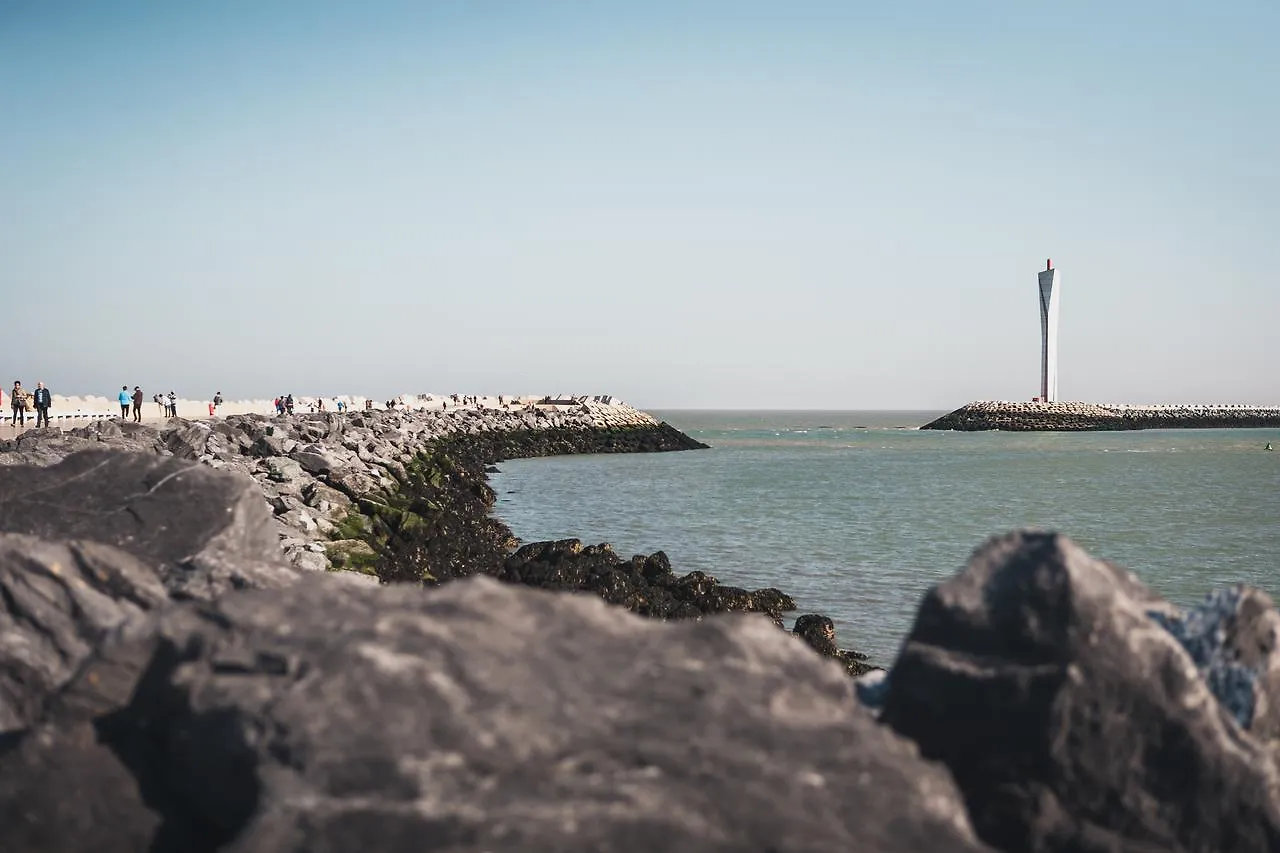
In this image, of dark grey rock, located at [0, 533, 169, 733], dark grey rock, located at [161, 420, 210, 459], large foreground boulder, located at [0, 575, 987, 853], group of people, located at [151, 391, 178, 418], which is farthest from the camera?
group of people, located at [151, 391, 178, 418]

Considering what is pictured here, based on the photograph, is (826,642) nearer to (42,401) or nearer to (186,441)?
(186,441)

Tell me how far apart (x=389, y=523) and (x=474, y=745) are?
15.5 metres

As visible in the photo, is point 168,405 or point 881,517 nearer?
point 881,517

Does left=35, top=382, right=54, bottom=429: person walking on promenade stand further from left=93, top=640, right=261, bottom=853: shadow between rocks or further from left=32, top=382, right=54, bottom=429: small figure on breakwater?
left=93, top=640, right=261, bottom=853: shadow between rocks

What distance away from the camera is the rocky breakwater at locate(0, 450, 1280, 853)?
11.0 ft

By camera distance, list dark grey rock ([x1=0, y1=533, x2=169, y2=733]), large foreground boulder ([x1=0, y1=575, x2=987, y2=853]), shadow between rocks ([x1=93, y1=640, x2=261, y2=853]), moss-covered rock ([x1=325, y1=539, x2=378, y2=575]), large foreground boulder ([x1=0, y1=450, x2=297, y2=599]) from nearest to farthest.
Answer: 1. large foreground boulder ([x1=0, y1=575, x2=987, y2=853])
2. shadow between rocks ([x1=93, y1=640, x2=261, y2=853])
3. dark grey rock ([x1=0, y1=533, x2=169, y2=733])
4. large foreground boulder ([x1=0, y1=450, x2=297, y2=599])
5. moss-covered rock ([x1=325, y1=539, x2=378, y2=575])

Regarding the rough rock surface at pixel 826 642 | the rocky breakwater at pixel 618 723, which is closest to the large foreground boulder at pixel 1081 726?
the rocky breakwater at pixel 618 723

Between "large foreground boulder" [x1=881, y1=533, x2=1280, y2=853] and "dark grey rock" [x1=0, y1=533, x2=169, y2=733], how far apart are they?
3.31 metres

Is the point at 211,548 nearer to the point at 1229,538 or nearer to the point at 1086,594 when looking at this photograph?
the point at 1086,594

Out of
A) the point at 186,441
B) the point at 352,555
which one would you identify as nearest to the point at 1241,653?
the point at 352,555

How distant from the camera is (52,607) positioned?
4848mm

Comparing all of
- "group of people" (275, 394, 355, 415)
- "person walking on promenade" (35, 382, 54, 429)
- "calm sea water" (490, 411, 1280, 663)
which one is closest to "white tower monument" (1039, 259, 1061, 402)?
"calm sea water" (490, 411, 1280, 663)

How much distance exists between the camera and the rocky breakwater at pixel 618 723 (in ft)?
11.0

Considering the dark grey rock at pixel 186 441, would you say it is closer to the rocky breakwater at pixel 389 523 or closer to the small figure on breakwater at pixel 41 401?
the rocky breakwater at pixel 389 523
